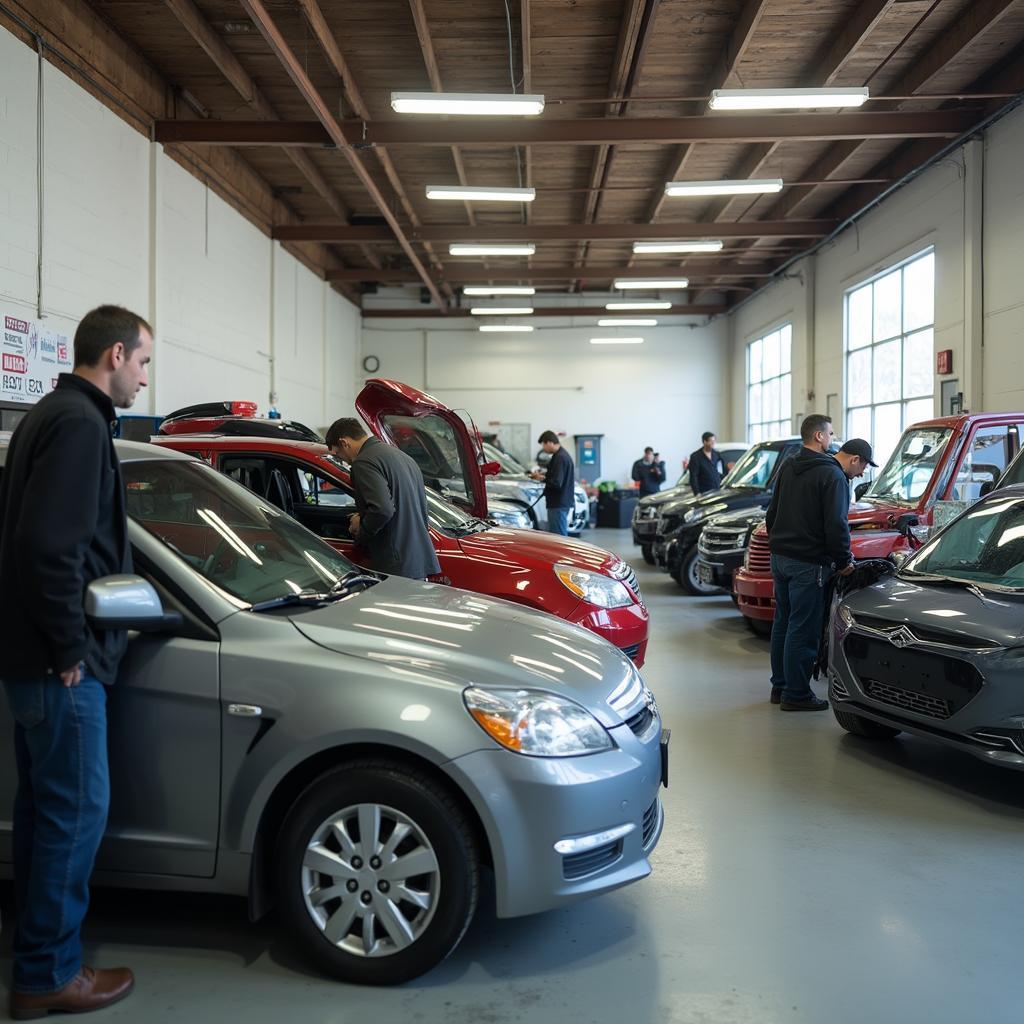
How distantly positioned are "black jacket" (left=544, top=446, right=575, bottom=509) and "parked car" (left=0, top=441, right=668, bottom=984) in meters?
10.1

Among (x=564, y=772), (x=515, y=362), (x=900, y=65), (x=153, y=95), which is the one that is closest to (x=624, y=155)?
(x=900, y=65)

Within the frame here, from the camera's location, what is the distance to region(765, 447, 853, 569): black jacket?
556 cm

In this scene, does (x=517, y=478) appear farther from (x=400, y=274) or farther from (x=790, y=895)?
(x=790, y=895)

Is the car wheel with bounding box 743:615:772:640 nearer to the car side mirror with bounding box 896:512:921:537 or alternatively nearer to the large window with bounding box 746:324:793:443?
the car side mirror with bounding box 896:512:921:537

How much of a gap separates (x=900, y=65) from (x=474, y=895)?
1163cm

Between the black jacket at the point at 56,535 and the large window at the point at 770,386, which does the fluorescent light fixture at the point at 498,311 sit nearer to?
the large window at the point at 770,386

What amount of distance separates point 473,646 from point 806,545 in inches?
131

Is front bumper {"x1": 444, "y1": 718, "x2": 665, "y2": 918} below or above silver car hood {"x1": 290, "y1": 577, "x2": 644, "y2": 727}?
below

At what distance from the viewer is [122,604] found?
8.04 feet

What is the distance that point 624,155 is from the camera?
1452 cm

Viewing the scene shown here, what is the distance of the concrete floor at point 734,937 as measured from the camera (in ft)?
8.57

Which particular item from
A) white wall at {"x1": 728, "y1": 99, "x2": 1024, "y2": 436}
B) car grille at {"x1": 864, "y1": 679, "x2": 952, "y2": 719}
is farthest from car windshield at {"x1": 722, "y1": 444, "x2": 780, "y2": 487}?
car grille at {"x1": 864, "y1": 679, "x2": 952, "y2": 719}

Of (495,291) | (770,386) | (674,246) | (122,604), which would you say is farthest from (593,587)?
(770,386)

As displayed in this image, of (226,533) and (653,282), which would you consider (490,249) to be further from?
(226,533)
